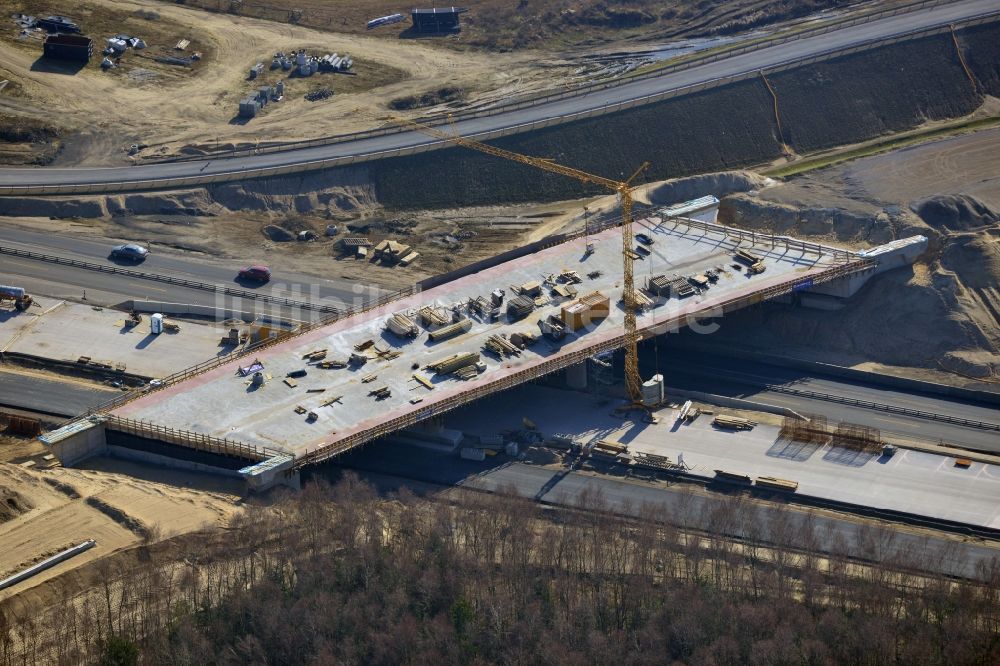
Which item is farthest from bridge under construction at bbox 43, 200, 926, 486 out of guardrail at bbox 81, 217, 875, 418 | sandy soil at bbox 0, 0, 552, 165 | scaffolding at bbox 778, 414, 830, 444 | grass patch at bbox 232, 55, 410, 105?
Answer: grass patch at bbox 232, 55, 410, 105

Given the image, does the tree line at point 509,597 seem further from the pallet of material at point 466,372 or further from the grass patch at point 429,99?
the grass patch at point 429,99

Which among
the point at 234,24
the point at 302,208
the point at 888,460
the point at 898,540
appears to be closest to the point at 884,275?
the point at 888,460

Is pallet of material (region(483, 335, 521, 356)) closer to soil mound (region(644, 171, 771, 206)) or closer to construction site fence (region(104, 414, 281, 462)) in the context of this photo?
construction site fence (region(104, 414, 281, 462))

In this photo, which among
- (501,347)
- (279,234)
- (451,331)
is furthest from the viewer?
(279,234)

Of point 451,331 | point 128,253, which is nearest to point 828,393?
point 451,331

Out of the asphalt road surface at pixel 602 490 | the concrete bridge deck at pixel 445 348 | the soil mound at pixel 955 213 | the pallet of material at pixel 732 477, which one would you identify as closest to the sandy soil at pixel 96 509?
the concrete bridge deck at pixel 445 348

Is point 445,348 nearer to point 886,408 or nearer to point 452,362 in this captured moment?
point 452,362
